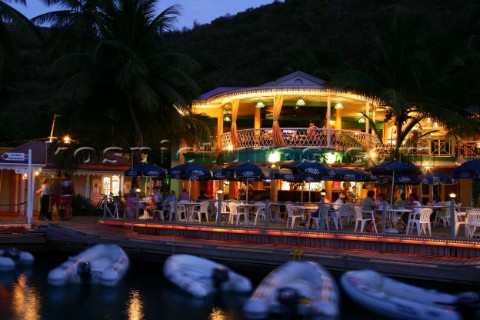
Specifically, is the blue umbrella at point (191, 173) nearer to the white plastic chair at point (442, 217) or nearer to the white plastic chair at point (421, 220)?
the white plastic chair at point (421, 220)

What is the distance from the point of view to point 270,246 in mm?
18953

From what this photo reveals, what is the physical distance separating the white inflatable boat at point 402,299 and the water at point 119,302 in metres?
0.50

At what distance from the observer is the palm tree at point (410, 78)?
26547 mm

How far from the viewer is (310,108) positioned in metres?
32.2

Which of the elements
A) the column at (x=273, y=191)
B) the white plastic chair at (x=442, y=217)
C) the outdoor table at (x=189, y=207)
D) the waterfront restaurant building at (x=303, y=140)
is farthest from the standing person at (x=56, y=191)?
the white plastic chair at (x=442, y=217)

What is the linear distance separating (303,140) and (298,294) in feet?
47.9

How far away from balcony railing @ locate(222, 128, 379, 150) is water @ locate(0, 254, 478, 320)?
9.47m

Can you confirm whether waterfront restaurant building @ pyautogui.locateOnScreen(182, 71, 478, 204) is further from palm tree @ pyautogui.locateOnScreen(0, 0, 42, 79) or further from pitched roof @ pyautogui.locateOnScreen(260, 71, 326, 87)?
palm tree @ pyautogui.locateOnScreen(0, 0, 42, 79)

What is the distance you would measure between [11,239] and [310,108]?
636 inches

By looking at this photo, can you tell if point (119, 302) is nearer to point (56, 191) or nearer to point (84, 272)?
point (84, 272)

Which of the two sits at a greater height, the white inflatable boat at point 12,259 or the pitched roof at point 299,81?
the pitched roof at point 299,81

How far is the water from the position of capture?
1466 cm

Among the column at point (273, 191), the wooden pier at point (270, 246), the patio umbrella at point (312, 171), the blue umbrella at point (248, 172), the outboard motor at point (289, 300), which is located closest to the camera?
the outboard motor at point (289, 300)

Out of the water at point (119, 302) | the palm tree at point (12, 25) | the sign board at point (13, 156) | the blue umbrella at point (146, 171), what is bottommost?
the water at point (119, 302)
